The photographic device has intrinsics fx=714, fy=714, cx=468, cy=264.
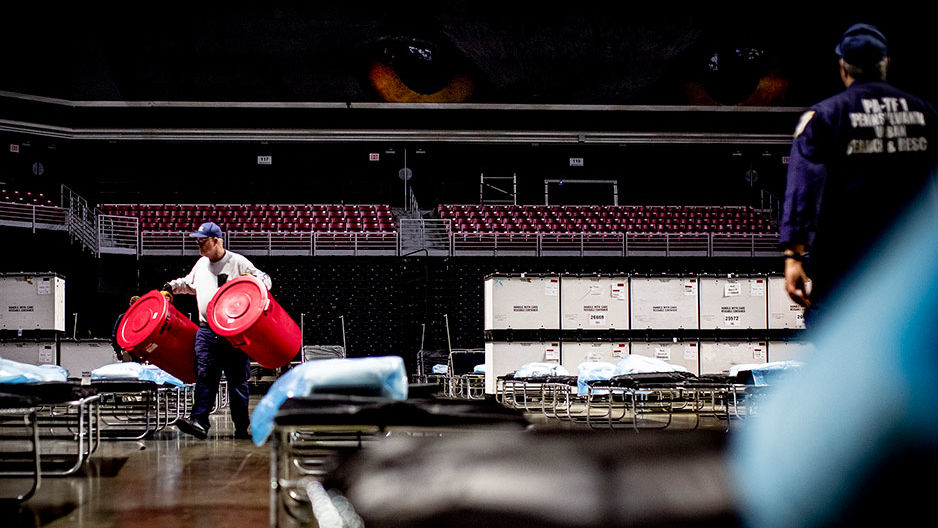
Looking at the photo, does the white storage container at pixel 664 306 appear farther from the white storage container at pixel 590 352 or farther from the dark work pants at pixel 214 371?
the dark work pants at pixel 214 371

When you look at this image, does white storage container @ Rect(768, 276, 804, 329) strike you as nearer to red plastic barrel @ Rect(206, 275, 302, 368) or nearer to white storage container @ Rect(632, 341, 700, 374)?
white storage container @ Rect(632, 341, 700, 374)

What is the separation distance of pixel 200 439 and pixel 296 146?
13.4 metres

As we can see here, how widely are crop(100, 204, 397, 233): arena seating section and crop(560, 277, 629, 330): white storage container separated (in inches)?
313

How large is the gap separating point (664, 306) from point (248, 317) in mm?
4537

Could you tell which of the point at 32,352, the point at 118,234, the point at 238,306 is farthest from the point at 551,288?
the point at 118,234

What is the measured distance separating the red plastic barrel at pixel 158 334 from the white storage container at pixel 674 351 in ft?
14.2

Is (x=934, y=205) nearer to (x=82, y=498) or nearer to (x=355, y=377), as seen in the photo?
(x=355, y=377)

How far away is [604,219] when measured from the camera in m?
16.1

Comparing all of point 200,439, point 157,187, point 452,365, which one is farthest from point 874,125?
point 157,187

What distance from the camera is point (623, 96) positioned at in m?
16.3

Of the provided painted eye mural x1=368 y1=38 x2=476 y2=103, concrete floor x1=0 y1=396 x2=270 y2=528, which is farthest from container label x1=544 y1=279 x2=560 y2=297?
painted eye mural x1=368 y1=38 x2=476 y2=103

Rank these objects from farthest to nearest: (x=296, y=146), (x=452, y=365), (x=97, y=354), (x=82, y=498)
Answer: (x=296, y=146)
(x=452, y=365)
(x=97, y=354)
(x=82, y=498)

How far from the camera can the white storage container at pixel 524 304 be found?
7367mm

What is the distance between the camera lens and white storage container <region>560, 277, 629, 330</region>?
290 inches
